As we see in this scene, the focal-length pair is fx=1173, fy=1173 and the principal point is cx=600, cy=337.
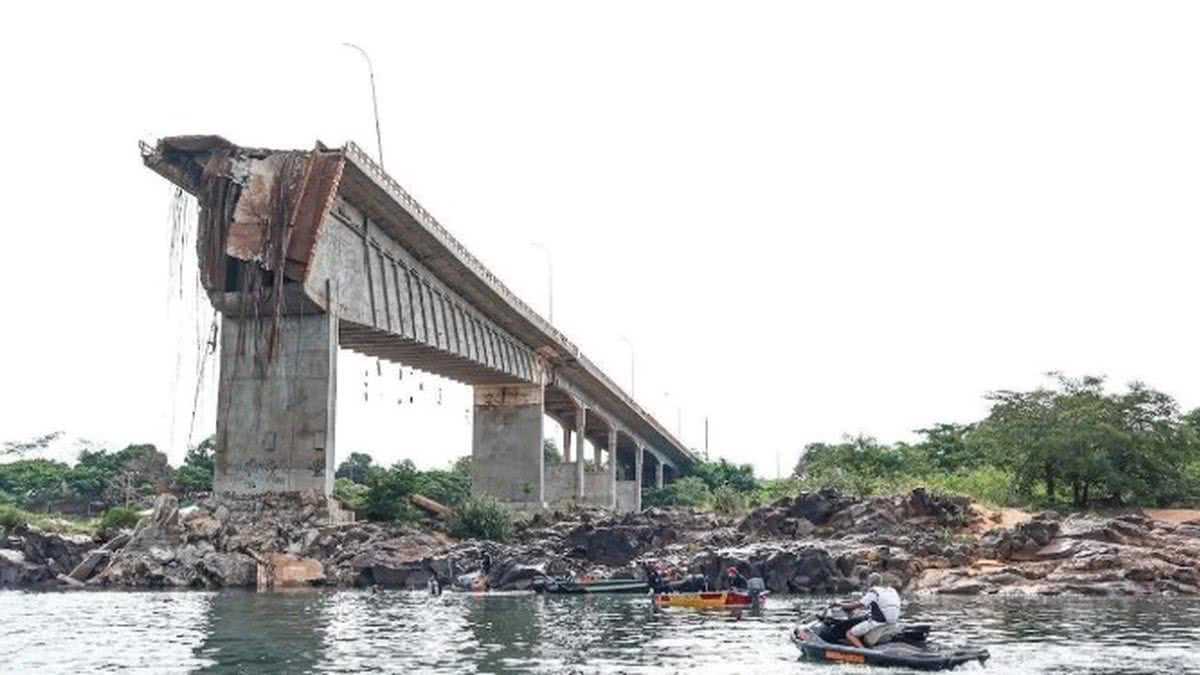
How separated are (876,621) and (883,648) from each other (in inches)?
37.3

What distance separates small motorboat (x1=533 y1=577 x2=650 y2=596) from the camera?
4612 centimetres

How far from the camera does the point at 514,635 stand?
101 ft

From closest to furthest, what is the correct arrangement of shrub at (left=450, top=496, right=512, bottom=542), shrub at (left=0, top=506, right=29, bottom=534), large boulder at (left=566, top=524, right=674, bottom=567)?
large boulder at (left=566, top=524, right=674, bottom=567) → shrub at (left=450, top=496, right=512, bottom=542) → shrub at (left=0, top=506, right=29, bottom=534)

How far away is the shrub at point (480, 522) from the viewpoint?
200ft

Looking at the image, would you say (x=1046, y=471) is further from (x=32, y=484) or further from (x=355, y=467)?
(x=355, y=467)

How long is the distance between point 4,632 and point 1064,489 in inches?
2109

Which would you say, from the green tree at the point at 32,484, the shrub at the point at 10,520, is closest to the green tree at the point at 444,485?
the green tree at the point at 32,484

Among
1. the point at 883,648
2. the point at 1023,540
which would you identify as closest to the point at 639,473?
the point at 1023,540

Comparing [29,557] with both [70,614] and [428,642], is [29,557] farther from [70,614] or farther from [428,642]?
[428,642]

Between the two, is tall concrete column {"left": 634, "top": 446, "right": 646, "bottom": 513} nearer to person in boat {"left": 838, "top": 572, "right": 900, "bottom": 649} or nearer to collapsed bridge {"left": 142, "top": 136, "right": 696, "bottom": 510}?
collapsed bridge {"left": 142, "top": 136, "right": 696, "bottom": 510}

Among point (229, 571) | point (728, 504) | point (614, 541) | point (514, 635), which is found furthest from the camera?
point (728, 504)

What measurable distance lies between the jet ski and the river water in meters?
0.36

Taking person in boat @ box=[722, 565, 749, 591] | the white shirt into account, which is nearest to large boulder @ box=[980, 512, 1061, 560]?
person in boat @ box=[722, 565, 749, 591]

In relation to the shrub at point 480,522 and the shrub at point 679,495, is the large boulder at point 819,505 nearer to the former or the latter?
the shrub at point 480,522
